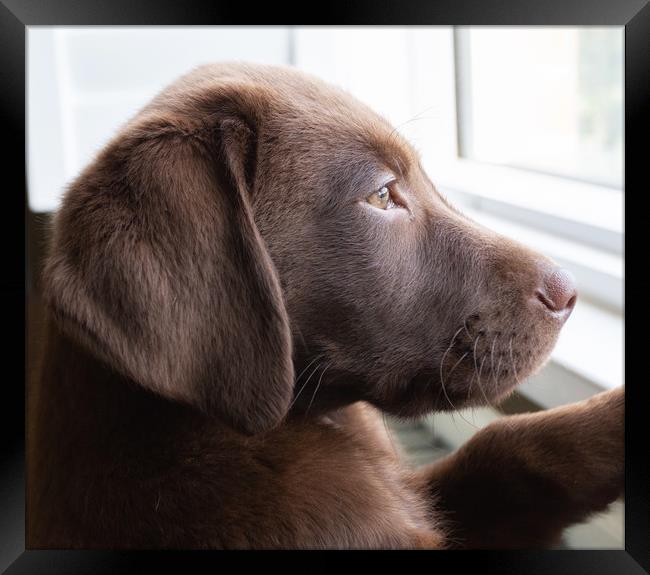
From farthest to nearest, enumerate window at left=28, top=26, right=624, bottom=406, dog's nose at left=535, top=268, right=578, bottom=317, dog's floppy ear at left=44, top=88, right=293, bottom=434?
window at left=28, top=26, right=624, bottom=406 → dog's nose at left=535, top=268, right=578, bottom=317 → dog's floppy ear at left=44, top=88, right=293, bottom=434

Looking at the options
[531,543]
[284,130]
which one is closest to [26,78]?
[284,130]

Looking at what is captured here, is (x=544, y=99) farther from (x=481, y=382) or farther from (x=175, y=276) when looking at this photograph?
(x=175, y=276)

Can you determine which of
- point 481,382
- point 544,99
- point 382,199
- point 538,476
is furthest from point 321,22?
point 538,476

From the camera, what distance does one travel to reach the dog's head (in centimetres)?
97

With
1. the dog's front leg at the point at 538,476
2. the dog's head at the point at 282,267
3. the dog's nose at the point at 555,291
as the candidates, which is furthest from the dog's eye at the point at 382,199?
the dog's front leg at the point at 538,476

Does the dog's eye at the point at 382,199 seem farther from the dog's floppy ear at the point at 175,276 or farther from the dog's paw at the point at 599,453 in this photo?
the dog's paw at the point at 599,453

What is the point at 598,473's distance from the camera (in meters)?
1.26

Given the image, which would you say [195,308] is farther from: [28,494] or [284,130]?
[28,494]

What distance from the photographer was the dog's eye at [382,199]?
45.5 inches

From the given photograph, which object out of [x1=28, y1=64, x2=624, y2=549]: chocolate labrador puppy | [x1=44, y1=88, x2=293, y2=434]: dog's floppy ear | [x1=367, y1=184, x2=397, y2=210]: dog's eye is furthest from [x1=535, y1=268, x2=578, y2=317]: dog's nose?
[x1=44, y1=88, x2=293, y2=434]: dog's floppy ear

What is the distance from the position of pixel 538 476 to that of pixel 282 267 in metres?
0.53

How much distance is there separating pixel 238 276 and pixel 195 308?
0.07 meters

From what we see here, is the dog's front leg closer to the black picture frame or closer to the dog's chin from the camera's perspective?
the black picture frame

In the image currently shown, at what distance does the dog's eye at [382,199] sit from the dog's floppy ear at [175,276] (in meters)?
0.19
